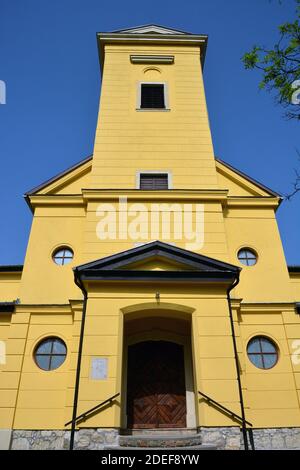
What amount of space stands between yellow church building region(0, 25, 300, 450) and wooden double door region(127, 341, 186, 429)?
0.03 meters

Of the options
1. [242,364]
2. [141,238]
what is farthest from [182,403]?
[141,238]

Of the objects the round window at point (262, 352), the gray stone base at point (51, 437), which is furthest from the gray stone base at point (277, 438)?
the gray stone base at point (51, 437)

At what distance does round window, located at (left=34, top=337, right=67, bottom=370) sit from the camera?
10.1m

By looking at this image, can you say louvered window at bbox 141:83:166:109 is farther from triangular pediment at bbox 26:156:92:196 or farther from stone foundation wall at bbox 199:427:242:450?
stone foundation wall at bbox 199:427:242:450

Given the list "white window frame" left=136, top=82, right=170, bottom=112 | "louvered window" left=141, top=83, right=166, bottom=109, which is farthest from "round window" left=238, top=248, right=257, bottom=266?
"louvered window" left=141, top=83, right=166, bottom=109

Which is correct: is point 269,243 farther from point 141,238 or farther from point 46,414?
point 46,414

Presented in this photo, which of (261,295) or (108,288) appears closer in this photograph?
(108,288)

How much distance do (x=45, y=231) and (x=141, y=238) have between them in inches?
118

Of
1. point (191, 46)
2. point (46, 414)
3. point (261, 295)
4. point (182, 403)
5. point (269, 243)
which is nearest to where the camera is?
point (46, 414)

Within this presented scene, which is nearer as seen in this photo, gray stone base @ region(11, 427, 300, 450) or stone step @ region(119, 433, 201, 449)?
stone step @ region(119, 433, 201, 449)

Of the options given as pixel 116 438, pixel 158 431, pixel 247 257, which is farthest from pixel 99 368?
pixel 247 257

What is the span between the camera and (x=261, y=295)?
36.9 ft

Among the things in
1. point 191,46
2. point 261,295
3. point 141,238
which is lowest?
point 261,295

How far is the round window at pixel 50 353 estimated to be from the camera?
10.1 metres
